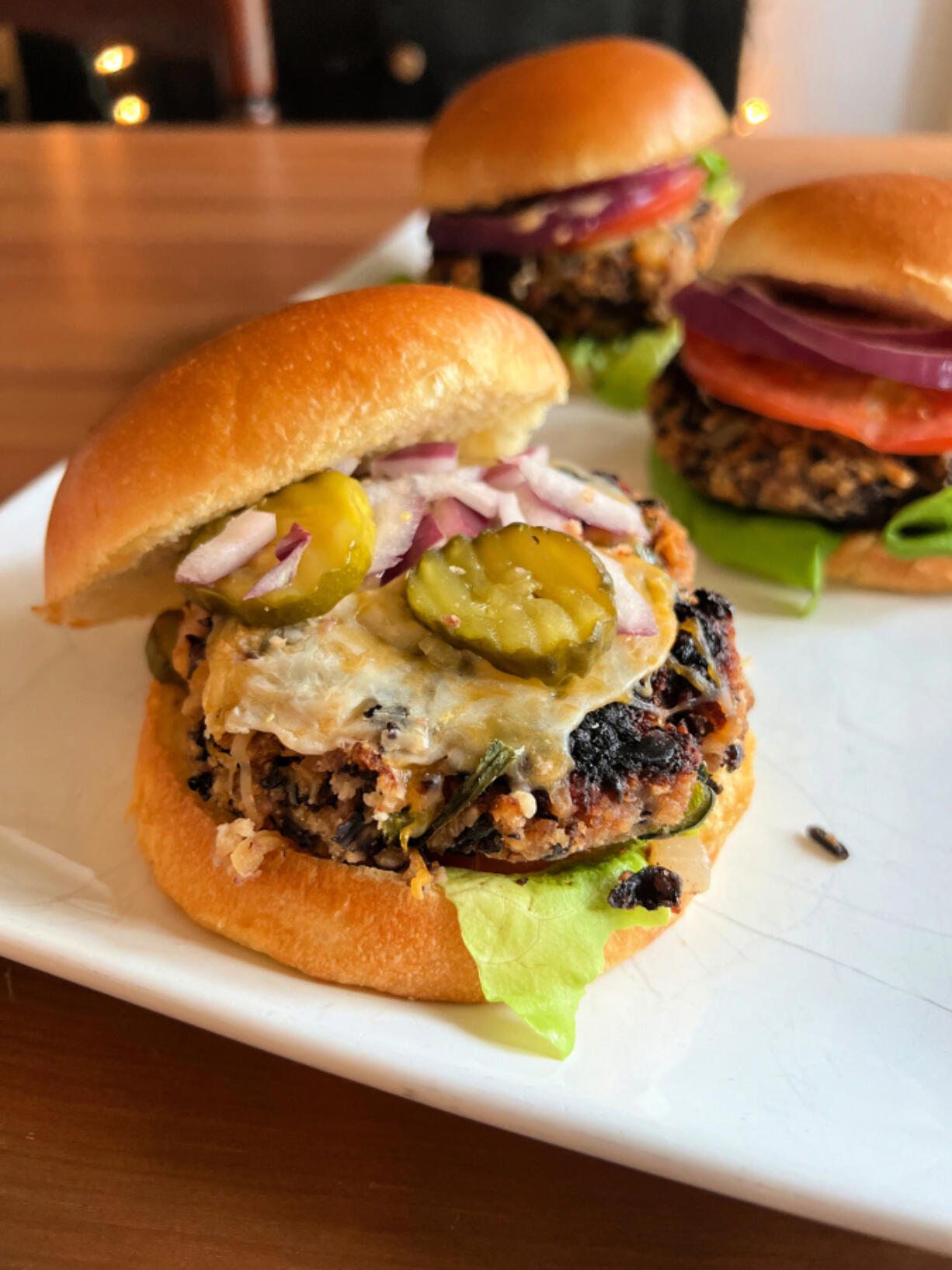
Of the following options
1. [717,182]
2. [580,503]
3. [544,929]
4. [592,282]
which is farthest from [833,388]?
[717,182]

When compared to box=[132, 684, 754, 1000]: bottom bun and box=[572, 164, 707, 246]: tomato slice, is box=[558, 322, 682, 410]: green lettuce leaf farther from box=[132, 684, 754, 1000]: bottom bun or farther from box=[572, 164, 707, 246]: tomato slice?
box=[132, 684, 754, 1000]: bottom bun

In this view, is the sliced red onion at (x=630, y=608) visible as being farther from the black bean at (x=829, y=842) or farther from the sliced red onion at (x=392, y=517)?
the black bean at (x=829, y=842)

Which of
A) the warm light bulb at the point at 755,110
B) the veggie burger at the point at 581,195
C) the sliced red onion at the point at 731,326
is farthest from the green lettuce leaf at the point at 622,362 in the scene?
the warm light bulb at the point at 755,110

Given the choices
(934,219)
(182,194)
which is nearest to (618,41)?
(934,219)

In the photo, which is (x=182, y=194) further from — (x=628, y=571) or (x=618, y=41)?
(x=628, y=571)

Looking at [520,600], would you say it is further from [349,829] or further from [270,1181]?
[270,1181]

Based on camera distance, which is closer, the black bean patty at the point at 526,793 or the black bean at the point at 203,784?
the black bean patty at the point at 526,793
